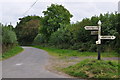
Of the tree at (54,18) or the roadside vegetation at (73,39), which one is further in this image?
the tree at (54,18)

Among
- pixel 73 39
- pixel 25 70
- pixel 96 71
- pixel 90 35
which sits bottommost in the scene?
pixel 25 70

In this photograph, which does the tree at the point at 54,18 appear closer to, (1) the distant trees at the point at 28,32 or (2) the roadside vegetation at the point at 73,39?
(2) the roadside vegetation at the point at 73,39

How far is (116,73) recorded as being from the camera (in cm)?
1017

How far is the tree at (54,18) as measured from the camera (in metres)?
47.1

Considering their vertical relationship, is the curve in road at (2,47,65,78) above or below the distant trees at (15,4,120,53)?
below

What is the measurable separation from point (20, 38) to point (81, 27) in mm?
49685

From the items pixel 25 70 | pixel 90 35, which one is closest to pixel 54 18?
pixel 90 35

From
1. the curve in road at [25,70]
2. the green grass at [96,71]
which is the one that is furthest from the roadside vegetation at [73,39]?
the curve in road at [25,70]

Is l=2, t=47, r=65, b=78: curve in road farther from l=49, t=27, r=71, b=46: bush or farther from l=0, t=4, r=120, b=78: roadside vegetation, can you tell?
l=49, t=27, r=71, b=46: bush

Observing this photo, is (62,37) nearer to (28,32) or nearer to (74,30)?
(74,30)

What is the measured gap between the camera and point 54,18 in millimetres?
46688

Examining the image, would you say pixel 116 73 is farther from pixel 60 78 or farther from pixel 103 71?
pixel 60 78

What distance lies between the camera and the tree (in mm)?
47062

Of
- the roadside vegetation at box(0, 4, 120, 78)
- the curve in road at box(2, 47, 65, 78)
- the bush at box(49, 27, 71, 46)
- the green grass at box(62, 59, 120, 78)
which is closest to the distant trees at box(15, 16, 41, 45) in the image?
the roadside vegetation at box(0, 4, 120, 78)
